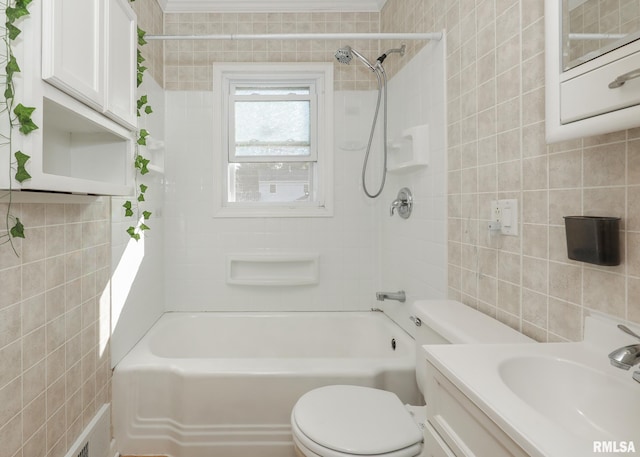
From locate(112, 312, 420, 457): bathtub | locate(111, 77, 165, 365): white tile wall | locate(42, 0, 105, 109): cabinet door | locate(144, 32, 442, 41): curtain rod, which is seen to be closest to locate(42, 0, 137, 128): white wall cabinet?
locate(42, 0, 105, 109): cabinet door

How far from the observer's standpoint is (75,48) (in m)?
1.01

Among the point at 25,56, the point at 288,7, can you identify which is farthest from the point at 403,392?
the point at 288,7

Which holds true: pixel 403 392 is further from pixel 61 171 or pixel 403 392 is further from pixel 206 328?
pixel 61 171

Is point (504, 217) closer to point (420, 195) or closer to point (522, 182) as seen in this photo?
point (522, 182)

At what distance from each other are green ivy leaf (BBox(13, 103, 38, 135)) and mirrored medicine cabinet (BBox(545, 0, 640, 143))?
4.05ft

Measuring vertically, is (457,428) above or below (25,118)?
below

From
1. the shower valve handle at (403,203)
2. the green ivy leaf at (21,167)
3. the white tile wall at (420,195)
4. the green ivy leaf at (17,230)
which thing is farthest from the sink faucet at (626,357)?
the shower valve handle at (403,203)

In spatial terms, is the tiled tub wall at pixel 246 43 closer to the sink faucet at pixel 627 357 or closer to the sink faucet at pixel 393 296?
the sink faucet at pixel 393 296

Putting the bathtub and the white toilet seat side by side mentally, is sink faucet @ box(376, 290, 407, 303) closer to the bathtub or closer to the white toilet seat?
the bathtub

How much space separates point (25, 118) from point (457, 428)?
1.15 meters

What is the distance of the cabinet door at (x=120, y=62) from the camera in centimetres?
121

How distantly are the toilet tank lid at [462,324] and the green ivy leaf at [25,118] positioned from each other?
1251 millimetres

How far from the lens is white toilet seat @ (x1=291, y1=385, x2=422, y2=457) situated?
115cm

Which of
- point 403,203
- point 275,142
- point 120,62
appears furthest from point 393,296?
point 120,62
